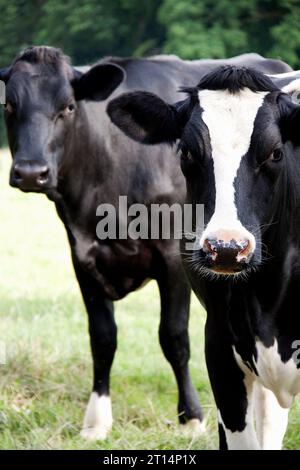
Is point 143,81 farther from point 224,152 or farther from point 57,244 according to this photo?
point 57,244

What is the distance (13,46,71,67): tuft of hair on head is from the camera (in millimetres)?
6180

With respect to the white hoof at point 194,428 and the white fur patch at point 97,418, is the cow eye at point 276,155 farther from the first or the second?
the white fur patch at point 97,418

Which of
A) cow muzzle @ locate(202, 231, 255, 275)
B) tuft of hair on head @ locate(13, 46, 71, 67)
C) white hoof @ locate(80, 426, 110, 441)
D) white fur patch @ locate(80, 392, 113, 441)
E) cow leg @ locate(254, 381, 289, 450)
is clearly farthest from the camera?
tuft of hair on head @ locate(13, 46, 71, 67)

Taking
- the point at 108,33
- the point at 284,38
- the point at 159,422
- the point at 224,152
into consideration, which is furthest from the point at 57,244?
the point at 108,33

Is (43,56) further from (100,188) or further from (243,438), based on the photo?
(243,438)

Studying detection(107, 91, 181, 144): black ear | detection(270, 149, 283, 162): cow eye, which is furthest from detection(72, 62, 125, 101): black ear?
detection(270, 149, 283, 162): cow eye

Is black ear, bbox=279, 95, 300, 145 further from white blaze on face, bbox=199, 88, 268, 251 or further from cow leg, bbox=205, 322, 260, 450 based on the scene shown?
cow leg, bbox=205, 322, 260, 450

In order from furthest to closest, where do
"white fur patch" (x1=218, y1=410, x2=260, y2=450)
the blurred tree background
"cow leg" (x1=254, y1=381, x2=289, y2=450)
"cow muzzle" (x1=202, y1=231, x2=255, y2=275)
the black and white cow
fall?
the blurred tree background, "cow leg" (x1=254, y1=381, x2=289, y2=450), "white fur patch" (x1=218, y1=410, x2=260, y2=450), the black and white cow, "cow muzzle" (x1=202, y1=231, x2=255, y2=275)

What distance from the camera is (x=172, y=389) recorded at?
265 inches

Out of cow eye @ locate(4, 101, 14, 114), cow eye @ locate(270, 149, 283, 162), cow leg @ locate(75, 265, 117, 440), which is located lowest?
cow leg @ locate(75, 265, 117, 440)

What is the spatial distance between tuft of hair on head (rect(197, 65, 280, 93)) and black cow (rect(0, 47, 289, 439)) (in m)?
2.03

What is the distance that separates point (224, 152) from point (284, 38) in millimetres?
30171

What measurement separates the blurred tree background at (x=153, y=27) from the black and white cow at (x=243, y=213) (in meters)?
28.3
